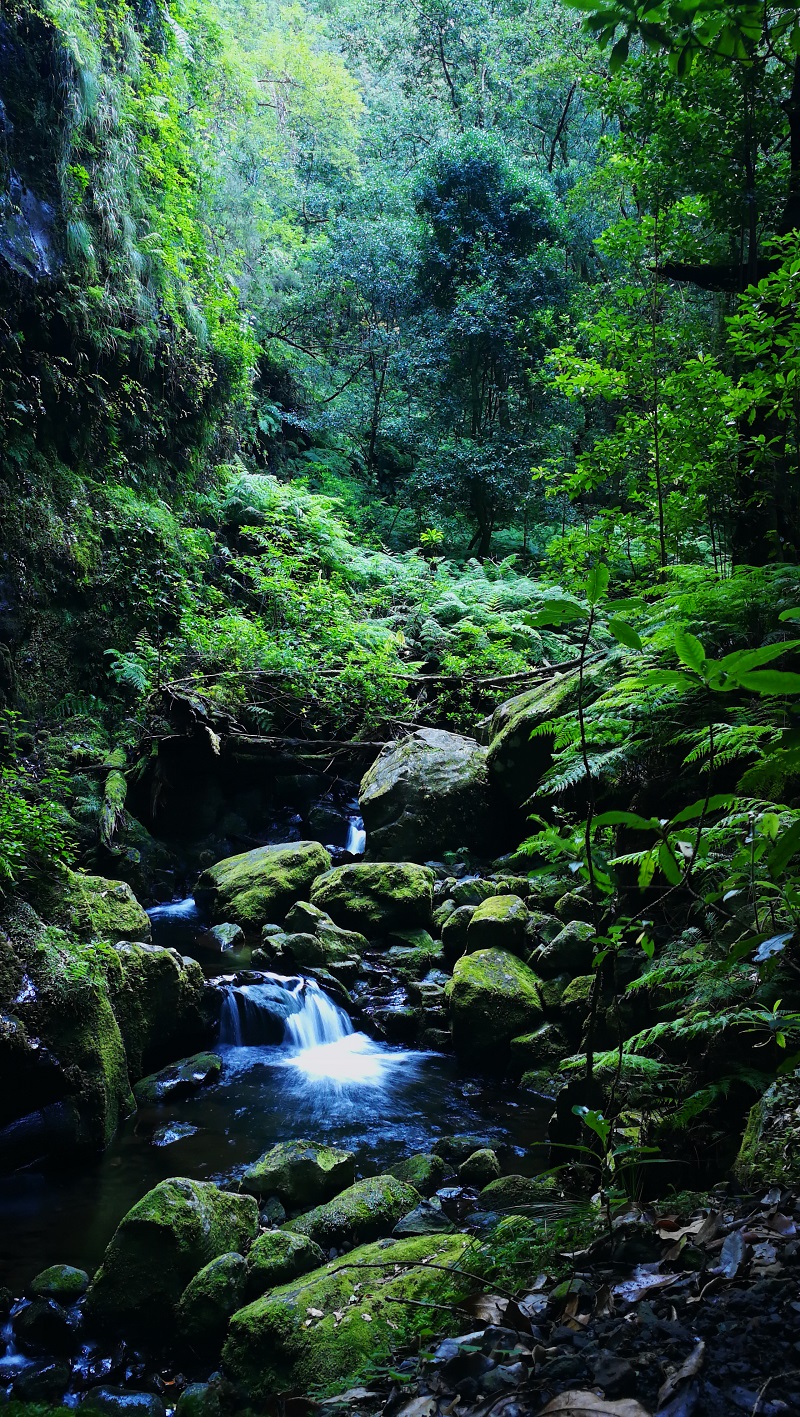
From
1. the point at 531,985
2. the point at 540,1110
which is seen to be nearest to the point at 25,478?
the point at 531,985

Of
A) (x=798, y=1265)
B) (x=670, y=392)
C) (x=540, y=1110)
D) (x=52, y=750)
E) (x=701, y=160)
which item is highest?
(x=701, y=160)

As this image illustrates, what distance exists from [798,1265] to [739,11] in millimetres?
2567

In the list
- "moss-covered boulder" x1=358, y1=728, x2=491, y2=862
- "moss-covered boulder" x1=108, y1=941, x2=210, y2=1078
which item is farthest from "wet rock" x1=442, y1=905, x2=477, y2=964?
"moss-covered boulder" x1=108, y1=941, x2=210, y2=1078

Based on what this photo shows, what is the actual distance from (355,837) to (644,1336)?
8963mm

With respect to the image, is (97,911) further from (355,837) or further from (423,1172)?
(355,837)

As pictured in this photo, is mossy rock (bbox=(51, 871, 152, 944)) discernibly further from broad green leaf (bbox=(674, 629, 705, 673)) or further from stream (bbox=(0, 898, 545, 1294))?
broad green leaf (bbox=(674, 629, 705, 673))

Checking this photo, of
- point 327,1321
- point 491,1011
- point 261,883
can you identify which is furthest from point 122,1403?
point 261,883

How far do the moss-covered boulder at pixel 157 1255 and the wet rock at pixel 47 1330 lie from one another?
0.32ft

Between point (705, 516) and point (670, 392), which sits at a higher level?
point (670, 392)

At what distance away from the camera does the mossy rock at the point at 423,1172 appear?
451cm

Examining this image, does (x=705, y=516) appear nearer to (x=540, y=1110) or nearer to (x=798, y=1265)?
(x=540, y=1110)

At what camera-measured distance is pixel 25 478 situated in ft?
30.5

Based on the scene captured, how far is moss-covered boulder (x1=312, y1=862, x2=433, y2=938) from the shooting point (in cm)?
800

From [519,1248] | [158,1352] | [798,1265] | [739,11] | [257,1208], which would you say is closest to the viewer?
[739,11]
